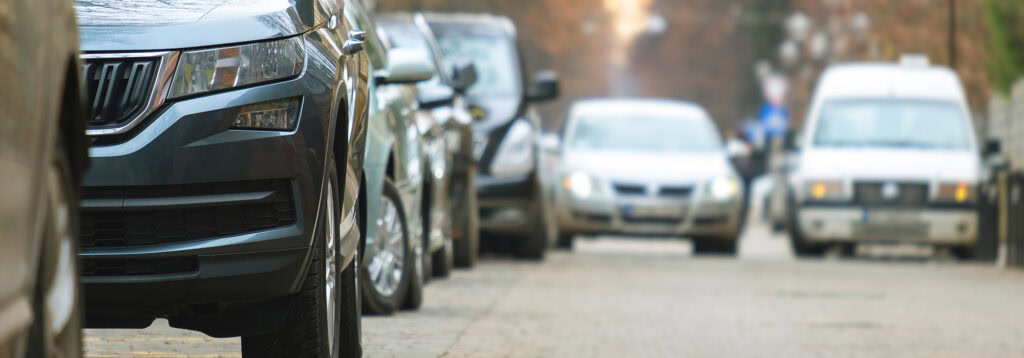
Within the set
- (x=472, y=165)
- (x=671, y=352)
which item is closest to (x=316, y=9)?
(x=671, y=352)

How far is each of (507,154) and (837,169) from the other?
5.03 m

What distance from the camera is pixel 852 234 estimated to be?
1997cm

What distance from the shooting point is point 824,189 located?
787 inches

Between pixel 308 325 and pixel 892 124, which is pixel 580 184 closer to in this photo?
pixel 892 124

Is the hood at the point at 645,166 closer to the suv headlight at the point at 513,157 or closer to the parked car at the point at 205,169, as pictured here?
the suv headlight at the point at 513,157

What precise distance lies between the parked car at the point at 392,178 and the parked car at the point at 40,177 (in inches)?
182

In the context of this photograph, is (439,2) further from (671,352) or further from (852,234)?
(671,352)

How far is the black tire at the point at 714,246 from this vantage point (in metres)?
19.7

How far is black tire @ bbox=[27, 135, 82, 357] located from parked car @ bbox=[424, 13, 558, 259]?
11.9m

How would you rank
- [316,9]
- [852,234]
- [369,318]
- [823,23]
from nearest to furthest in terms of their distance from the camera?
1. [316,9]
2. [369,318]
3. [852,234]
4. [823,23]

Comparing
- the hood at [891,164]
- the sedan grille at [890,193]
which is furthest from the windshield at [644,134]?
the sedan grille at [890,193]

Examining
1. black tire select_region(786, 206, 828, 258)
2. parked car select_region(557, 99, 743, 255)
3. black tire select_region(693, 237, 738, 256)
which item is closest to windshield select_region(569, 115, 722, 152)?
parked car select_region(557, 99, 743, 255)

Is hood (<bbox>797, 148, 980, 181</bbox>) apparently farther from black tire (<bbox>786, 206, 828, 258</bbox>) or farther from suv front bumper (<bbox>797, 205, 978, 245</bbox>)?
black tire (<bbox>786, 206, 828, 258</bbox>)

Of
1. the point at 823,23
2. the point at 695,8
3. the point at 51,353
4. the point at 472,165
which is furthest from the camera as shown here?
the point at 695,8
